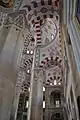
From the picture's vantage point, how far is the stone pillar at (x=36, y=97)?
10383 mm

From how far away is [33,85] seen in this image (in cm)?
1169

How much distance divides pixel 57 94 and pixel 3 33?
1112 cm

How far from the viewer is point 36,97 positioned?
11211mm

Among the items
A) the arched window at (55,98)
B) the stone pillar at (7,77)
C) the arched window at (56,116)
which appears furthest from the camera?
the arched window at (55,98)

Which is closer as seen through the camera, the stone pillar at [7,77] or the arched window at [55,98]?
the stone pillar at [7,77]

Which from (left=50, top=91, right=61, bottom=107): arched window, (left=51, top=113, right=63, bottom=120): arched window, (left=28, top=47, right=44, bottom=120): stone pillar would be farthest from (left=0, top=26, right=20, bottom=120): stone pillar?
(left=50, top=91, right=61, bottom=107): arched window

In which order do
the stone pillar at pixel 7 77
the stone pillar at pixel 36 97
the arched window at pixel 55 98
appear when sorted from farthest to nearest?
1. the arched window at pixel 55 98
2. the stone pillar at pixel 36 97
3. the stone pillar at pixel 7 77

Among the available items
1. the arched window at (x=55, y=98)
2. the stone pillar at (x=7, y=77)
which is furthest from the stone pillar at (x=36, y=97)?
the arched window at (x=55, y=98)

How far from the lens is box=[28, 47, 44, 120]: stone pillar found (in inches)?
409

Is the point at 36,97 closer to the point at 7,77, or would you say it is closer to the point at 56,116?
the point at 56,116

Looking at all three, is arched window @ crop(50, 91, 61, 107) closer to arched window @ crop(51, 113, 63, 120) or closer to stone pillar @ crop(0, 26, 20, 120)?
arched window @ crop(51, 113, 63, 120)

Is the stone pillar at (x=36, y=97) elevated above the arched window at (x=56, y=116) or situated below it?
above

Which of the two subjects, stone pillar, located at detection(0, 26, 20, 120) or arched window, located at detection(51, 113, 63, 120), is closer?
stone pillar, located at detection(0, 26, 20, 120)

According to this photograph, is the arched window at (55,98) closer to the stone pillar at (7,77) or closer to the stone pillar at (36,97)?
the stone pillar at (36,97)
